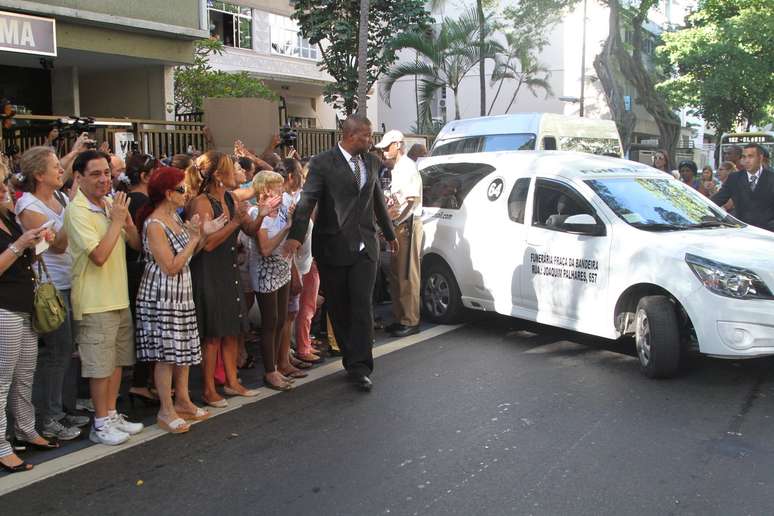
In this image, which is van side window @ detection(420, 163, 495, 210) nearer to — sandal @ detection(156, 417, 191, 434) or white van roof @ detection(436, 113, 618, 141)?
white van roof @ detection(436, 113, 618, 141)

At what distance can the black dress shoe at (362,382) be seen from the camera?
5918 mm

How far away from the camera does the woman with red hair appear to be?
491cm

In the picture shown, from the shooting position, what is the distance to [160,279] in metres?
4.98

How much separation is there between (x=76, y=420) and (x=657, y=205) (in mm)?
4888

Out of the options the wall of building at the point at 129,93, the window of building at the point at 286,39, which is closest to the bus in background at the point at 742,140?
the window of building at the point at 286,39

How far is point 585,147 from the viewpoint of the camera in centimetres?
1245

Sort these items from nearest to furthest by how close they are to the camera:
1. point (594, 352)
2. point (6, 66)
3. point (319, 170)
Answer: point (319, 170) → point (594, 352) → point (6, 66)

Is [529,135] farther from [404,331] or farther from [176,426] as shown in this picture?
[176,426]

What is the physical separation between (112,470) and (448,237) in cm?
447

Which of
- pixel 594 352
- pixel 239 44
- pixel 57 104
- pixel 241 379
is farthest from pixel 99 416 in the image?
pixel 239 44

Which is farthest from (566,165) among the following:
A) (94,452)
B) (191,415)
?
(94,452)

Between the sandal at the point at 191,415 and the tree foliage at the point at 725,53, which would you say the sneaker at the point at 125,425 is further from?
the tree foliage at the point at 725,53

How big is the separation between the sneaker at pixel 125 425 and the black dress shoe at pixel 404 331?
125 inches

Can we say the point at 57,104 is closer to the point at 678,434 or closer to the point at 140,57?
the point at 140,57
